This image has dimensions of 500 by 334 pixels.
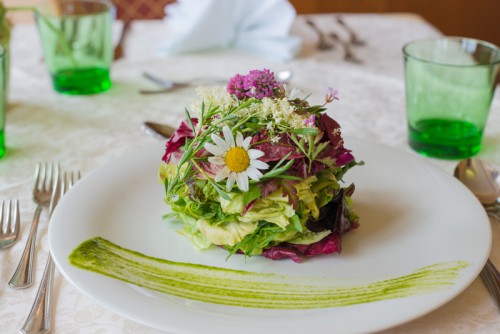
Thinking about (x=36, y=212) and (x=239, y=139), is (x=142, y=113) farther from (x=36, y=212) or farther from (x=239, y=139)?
(x=239, y=139)

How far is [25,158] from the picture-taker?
1171mm

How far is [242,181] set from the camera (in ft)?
Result: 2.45

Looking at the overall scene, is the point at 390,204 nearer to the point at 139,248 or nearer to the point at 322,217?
the point at 322,217

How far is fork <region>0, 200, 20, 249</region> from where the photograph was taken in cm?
89

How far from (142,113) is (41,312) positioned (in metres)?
0.70

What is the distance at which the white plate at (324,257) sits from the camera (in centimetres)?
67

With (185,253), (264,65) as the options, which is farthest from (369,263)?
(264,65)

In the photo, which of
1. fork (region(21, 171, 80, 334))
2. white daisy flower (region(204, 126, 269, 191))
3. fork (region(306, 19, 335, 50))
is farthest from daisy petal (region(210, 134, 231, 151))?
fork (region(306, 19, 335, 50))

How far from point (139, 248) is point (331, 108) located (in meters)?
0.70

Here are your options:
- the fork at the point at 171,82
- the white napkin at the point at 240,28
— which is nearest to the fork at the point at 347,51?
the white napkin at the point at 240,28

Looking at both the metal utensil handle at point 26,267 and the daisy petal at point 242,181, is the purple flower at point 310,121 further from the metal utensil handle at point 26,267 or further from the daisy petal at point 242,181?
the metal utensil handle at point 26,267

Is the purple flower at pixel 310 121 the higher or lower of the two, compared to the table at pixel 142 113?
higher

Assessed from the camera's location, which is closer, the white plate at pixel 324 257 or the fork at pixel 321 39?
the white plate at pixel 324 257

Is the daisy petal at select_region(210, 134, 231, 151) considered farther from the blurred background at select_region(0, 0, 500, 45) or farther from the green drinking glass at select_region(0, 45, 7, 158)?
the blurred background at select_region(0, 0, 500, 45)
